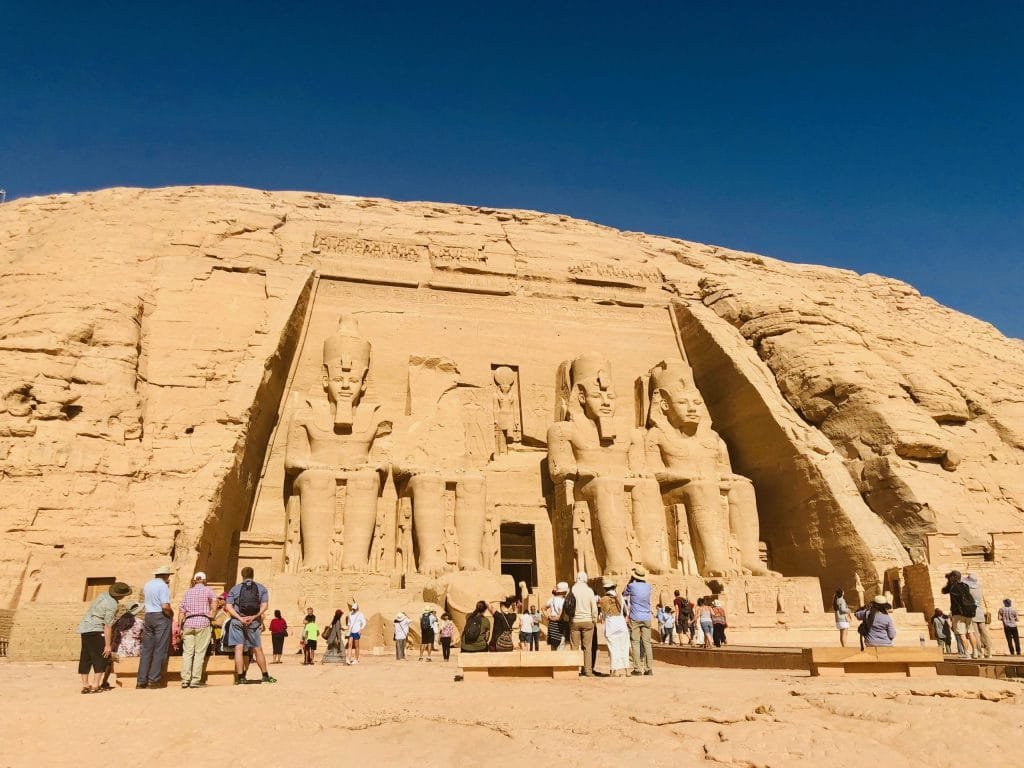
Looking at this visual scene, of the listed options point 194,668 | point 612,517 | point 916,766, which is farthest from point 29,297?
point 916,766

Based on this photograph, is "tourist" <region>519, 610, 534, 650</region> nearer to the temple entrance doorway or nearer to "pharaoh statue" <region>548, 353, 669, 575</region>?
"pharaoh statue" <region>548, 353, 669, 575</region>

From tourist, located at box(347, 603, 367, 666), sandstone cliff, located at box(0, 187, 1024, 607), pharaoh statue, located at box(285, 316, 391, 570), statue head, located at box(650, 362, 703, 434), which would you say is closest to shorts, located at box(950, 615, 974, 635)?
sandstone cliff, located at box(0, 187, 1024, 607)

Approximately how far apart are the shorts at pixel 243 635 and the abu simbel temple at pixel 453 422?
2.89 metres

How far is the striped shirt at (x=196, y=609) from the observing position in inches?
213

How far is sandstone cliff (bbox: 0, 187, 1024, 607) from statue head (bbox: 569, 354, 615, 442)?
6.79 ft

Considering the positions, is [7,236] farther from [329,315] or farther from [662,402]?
[662,402]

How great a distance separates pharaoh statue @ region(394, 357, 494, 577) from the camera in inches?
469

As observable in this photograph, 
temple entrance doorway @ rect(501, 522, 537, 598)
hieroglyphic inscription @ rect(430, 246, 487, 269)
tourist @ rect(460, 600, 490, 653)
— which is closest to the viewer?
tourist @ rect(460, 600, 490, 653)

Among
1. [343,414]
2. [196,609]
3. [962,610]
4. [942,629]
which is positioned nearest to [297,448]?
[343,414]

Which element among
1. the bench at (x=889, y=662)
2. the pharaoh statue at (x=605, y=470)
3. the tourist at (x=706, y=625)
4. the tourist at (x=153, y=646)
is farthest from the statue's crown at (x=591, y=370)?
the tourist at (x=153, y=646)

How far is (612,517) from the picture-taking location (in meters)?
12.2

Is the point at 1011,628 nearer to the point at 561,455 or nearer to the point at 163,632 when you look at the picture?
the point at 561,455

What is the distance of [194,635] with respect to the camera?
5.40 m

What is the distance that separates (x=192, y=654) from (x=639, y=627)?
3.01 meters
